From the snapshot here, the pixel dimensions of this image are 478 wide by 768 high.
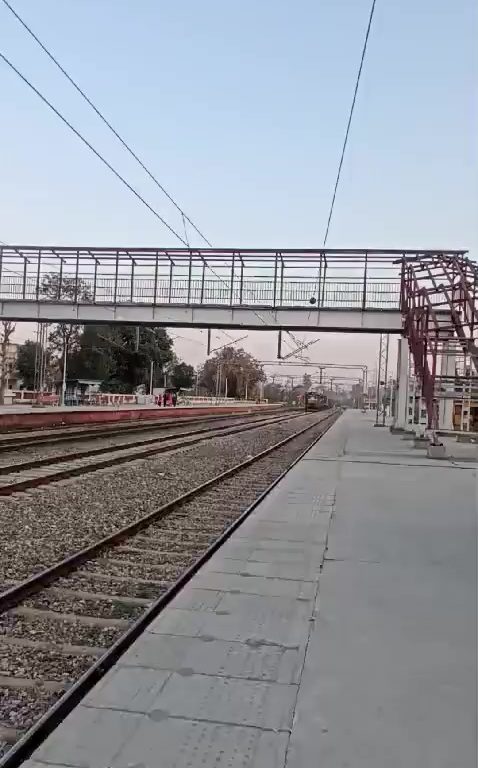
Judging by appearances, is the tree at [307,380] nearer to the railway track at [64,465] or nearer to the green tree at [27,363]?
the green tree at [27,363]

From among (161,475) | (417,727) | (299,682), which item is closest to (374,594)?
(299,682)

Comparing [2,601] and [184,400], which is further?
[184,400]

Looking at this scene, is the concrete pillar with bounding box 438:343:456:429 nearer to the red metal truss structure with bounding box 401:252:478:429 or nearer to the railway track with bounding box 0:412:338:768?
the red metal truss structure with bounding box 401:252:478:429

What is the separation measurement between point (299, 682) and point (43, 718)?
4.60 feet

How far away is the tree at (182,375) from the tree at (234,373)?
4.79 m

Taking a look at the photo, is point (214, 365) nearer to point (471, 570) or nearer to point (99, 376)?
point (99, 376)

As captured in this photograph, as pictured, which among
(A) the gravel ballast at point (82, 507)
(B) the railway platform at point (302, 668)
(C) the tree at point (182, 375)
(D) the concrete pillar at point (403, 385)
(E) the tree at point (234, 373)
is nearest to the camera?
(B) the railway platform at point (302, 668)

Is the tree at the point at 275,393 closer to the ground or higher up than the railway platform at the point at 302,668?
higher up

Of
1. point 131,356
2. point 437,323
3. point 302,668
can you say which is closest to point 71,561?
point 302,668

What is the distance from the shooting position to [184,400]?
83.6m

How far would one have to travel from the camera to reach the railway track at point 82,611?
13.0ft

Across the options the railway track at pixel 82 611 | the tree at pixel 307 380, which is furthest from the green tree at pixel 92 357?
the railway track at pixel 82 611

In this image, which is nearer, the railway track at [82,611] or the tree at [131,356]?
the railway track at [82,611]

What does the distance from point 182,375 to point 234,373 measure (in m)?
10.00
